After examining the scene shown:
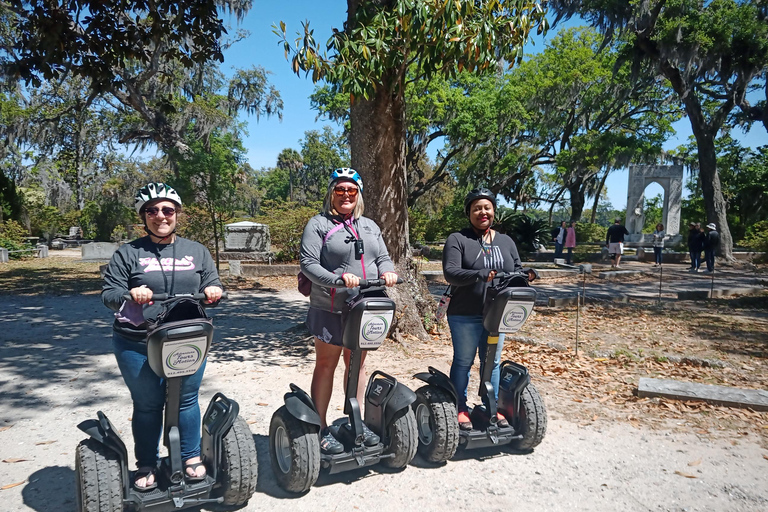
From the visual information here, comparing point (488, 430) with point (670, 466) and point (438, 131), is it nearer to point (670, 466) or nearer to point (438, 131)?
point (670, 466)

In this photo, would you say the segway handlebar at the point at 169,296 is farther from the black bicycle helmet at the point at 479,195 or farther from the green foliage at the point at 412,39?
the green foliage at the point at 412,39

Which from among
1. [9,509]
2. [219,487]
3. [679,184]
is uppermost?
[679,184]

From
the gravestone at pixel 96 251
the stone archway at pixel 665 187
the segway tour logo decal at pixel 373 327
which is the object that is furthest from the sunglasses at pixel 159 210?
the stone archway at pixel 665 187

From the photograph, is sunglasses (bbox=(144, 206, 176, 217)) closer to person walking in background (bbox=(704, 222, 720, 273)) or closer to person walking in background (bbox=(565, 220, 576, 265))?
person walking in background (bbox=(704, 222, 720, 273))

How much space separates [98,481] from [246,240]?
16270mm

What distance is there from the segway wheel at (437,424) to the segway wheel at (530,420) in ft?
1.69

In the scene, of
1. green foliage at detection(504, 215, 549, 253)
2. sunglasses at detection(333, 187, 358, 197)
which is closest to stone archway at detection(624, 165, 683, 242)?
green foliage at detection(504, 215, 549, 253)

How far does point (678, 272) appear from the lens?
57.4 feet

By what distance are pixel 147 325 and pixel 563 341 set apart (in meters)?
6.02

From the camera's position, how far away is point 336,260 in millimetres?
3377

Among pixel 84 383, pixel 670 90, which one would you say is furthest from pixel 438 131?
pixel 84 383

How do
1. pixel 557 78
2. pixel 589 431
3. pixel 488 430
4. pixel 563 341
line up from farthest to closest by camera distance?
pixel 557 78, pixel 563 341, pixel 589 431, pixel 488 430

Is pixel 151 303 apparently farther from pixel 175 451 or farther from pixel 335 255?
pixel 335 255

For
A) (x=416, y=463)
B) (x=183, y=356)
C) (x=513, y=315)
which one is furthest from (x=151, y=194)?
(x=416, y=463)
